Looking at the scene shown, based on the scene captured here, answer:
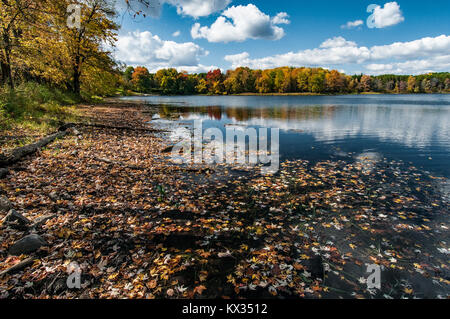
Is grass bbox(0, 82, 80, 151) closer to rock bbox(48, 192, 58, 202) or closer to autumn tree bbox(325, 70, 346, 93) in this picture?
rock bbox(48, 192, 58, 202)

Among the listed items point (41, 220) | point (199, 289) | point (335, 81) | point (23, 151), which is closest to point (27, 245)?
point (41, 220)

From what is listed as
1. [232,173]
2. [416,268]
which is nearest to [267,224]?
[416,268]

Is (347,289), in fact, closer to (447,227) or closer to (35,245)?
(447,227)

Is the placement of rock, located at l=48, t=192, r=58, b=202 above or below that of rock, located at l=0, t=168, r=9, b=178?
below

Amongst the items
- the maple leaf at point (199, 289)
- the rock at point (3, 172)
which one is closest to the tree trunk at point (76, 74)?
the rock at point (3, 172)

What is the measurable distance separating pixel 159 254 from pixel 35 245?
2730 millimetres

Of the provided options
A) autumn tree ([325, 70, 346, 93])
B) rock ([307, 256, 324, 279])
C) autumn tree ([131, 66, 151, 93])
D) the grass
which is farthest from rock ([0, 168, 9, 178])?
autumn tree ([325, 70, 346, 93])

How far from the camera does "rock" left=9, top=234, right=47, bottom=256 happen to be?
480 cm

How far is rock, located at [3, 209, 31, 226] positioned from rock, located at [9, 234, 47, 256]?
2.75 feet

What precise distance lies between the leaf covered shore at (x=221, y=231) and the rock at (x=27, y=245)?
4.8 inches

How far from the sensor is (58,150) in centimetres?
1141

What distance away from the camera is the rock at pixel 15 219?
556cm

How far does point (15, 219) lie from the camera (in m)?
5.62

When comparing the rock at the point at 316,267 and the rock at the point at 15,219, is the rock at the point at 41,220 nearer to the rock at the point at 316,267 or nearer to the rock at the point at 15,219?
the rock at the point at 15,219
